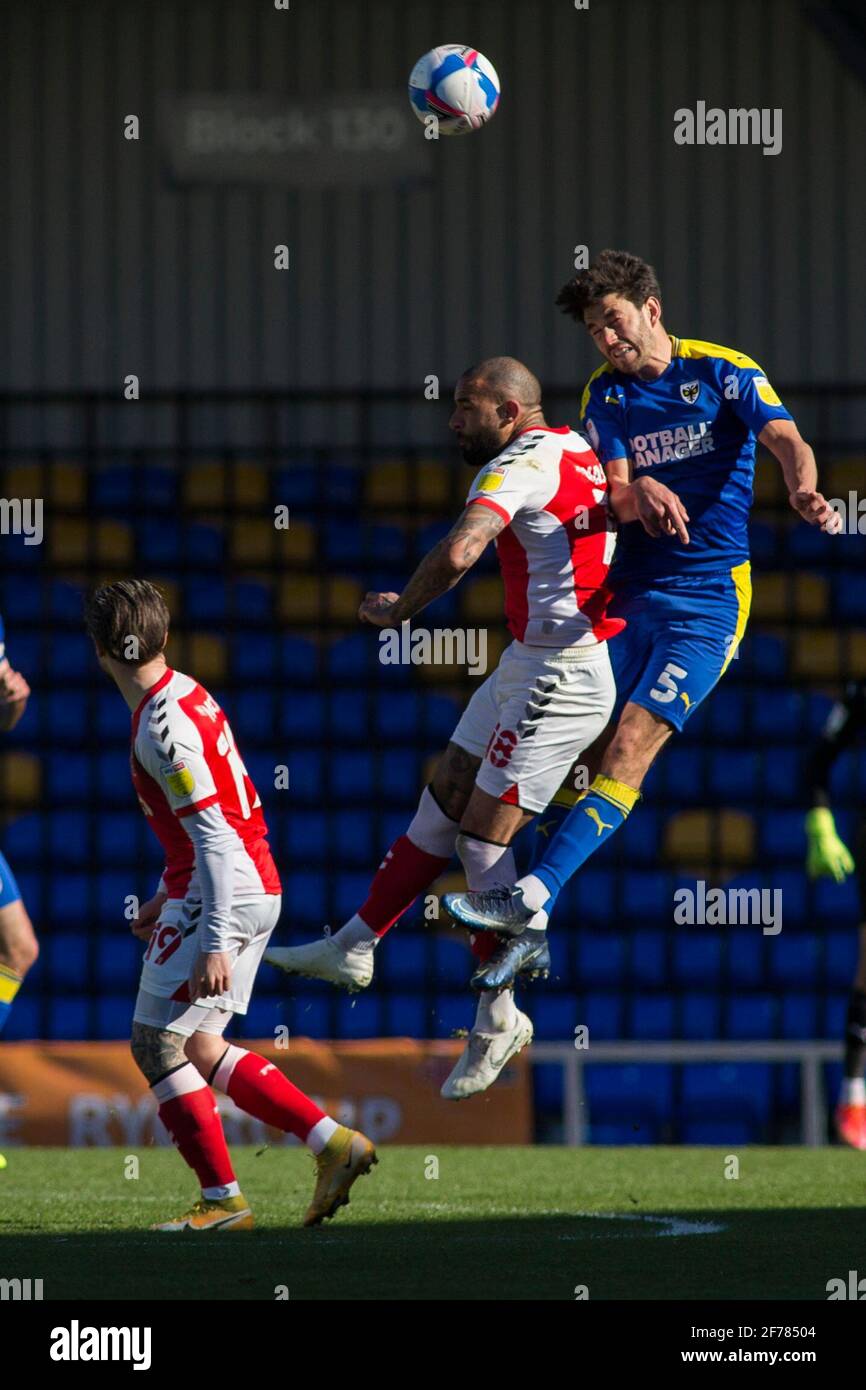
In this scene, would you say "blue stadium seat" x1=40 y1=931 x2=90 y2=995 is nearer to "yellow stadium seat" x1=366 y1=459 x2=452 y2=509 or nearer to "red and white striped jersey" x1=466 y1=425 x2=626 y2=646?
"yellow stadium seat" x1=366 y1=459 x2=452 y2=509

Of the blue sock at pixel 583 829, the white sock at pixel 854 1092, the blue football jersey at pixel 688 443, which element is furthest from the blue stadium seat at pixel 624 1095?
the blue football jersey at pixel 688 443

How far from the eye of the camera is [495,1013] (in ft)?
19.8

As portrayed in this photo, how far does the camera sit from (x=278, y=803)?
1209cm

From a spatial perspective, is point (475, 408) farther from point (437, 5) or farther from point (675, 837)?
point (437, 5)

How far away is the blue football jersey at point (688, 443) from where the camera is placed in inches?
242

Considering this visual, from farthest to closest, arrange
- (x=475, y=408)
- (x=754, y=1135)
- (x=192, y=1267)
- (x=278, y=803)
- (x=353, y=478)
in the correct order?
(x=353, y=478) < (x=278, y=803) < (x=754, y=1135) < (x=475, y=408) < (x=192, y=1267)

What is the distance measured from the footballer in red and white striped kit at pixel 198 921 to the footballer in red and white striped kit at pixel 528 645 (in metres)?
0.31

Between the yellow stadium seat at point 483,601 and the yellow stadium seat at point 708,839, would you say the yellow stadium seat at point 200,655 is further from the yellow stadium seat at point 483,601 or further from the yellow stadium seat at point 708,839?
the yellow stadium seat at point 708,839

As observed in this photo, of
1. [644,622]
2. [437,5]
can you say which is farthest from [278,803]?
[644,622]

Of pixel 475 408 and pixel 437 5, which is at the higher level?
pixel 437 5

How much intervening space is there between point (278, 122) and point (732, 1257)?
9.47 m

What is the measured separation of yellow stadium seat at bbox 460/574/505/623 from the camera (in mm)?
12430

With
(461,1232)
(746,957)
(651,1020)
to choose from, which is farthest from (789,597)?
(461,1232)

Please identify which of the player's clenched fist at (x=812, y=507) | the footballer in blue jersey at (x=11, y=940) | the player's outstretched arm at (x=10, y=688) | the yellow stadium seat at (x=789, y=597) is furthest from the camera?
the yellow stadium seat at (x=789, y=597)
